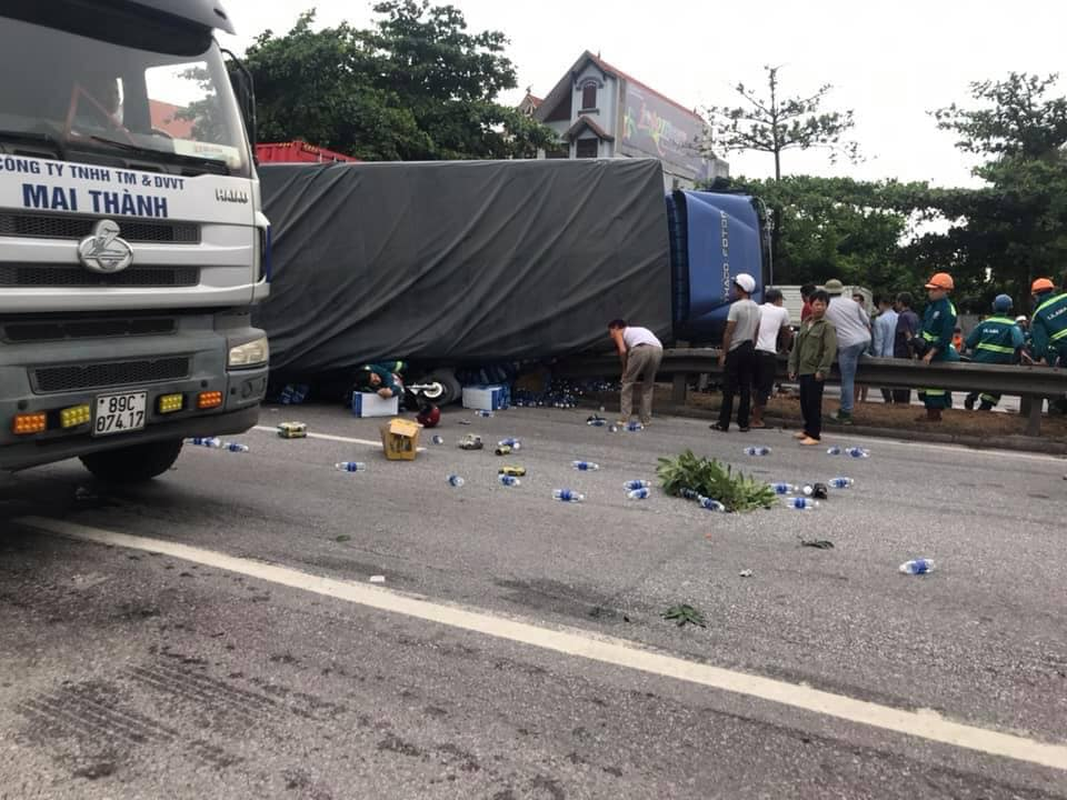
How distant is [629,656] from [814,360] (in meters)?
6.67

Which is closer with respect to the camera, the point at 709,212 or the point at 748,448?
the point at 748,448

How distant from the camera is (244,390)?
192 inches

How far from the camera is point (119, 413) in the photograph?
13.8 ft

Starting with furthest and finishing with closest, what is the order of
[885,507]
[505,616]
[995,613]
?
1. [885,507]
2. [995,613]
3. [505,616]

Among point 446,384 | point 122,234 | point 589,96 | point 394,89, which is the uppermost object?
point 589,96

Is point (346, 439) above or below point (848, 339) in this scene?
below

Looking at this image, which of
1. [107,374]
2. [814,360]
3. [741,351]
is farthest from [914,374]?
[107,374]

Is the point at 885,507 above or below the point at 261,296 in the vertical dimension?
below

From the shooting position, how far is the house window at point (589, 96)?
4272 cm

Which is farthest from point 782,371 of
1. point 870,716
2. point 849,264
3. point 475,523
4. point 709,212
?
point 849,264

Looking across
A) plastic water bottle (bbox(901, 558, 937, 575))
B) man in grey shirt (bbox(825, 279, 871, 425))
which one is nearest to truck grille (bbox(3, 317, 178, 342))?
plastic water bottle (bbox(901, 558, 937, 575))

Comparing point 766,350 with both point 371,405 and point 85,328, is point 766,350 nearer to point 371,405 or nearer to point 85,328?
point 371,405

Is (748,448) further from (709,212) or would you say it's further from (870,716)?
(870,716)

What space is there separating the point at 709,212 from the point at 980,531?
6024mm
